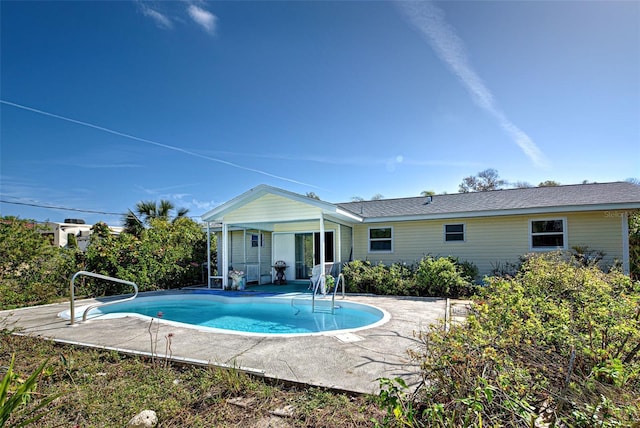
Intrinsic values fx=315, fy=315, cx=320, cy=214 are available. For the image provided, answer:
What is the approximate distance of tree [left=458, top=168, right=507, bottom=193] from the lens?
1497 inches

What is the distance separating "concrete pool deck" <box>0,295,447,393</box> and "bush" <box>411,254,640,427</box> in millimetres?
1348

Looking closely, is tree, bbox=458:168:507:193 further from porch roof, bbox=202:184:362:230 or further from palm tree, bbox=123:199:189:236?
palm tree, bbox=123:199:189:236

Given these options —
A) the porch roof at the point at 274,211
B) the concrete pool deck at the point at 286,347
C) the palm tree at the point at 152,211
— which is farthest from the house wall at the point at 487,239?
the palm tree at the point at 152,211

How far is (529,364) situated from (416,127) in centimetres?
1285

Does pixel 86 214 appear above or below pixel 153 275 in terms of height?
above

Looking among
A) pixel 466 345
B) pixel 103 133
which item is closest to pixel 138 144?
pixel 103 133

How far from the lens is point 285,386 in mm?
3951

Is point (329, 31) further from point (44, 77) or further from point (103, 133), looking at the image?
point (103, 133)

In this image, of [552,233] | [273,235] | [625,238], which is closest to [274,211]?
[273,235]

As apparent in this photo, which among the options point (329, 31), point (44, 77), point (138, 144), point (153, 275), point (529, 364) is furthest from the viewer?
point (138, 144)

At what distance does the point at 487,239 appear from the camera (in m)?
13.1

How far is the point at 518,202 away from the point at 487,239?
1973 mm

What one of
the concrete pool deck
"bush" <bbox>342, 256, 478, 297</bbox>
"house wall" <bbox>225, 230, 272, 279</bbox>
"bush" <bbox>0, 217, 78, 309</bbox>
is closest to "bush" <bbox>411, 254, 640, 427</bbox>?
the concrete pool deck

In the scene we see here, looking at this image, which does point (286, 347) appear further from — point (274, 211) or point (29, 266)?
point (29, 266)
